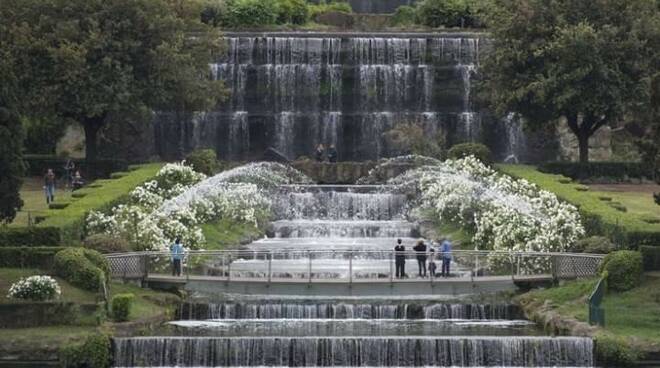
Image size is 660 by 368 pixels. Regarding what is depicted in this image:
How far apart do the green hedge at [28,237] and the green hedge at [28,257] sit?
3.63 feet

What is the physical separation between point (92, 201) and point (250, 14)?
4520 cm

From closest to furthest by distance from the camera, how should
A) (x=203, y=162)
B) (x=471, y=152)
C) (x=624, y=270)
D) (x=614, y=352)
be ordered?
1. (x=614, y=352)
2. (x=624, y=270)
3. (x=203, y=162)
4. (x=471, y=152)

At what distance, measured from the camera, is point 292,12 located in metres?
128

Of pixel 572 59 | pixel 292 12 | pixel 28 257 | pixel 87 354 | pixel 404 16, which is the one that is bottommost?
pixel 87 354

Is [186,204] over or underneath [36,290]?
over

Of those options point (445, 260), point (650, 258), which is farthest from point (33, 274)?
point (650, 258)

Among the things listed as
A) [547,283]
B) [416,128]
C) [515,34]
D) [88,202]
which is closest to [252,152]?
[416,128]

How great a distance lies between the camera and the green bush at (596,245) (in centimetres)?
7219

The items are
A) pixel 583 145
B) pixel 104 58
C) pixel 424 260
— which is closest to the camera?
pixel 424 260

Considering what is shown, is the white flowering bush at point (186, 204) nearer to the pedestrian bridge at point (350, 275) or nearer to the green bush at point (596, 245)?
the pedestrian bridge at point (350, 275)

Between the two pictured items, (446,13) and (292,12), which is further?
(292,12)

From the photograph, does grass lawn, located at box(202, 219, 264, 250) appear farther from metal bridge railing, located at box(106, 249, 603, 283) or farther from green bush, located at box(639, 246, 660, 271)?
green bush, located at box(639, 246, 660, 271)

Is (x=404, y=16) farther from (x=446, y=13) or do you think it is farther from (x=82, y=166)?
(x=82, y=166)

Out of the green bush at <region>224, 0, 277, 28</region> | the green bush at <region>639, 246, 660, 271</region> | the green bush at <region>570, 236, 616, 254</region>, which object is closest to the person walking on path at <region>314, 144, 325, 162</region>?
the green bush at <region>224, 0, 277, 28</region>
